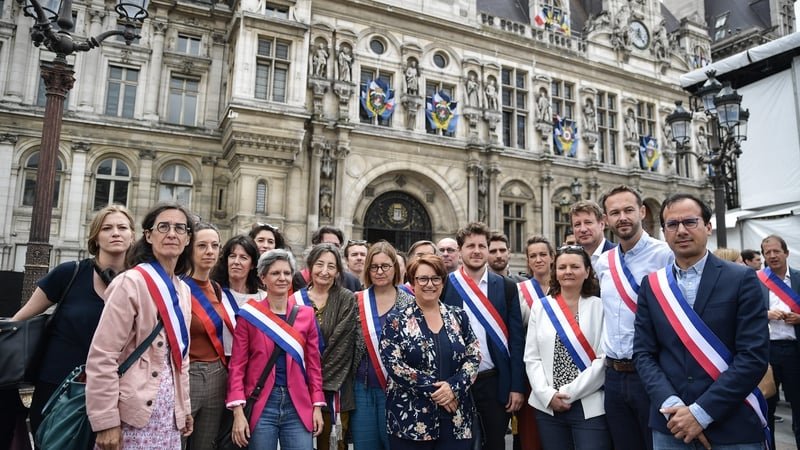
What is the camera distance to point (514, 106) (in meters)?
20.3

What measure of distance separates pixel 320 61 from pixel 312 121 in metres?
2.36

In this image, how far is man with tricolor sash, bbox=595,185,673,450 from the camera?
338 centimetres

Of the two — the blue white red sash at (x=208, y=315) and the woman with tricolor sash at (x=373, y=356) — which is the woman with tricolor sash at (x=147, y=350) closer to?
the blue white red sash at (x=208, y=315)

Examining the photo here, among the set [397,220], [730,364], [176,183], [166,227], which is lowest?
[730,364]

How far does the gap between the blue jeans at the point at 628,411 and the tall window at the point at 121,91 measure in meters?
17.3

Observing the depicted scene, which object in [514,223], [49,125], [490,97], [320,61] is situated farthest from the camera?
[514,223]

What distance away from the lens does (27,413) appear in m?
3.60

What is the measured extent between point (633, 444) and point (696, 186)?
83.1ft

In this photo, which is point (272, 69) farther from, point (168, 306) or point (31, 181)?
point (168, 306)

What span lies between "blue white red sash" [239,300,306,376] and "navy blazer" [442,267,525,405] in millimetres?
1474

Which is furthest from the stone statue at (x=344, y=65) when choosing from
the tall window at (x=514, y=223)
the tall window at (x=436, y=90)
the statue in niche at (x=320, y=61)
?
the tall window at (x=514, y=223)

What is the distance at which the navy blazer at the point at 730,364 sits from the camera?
2701 mm

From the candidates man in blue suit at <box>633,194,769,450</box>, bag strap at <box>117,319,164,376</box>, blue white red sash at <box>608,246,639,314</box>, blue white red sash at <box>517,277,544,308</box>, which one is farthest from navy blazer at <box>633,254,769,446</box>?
bag strap at <box>117,319,164,376</box>

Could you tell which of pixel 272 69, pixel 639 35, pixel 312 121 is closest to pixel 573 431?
pixel 312 121
